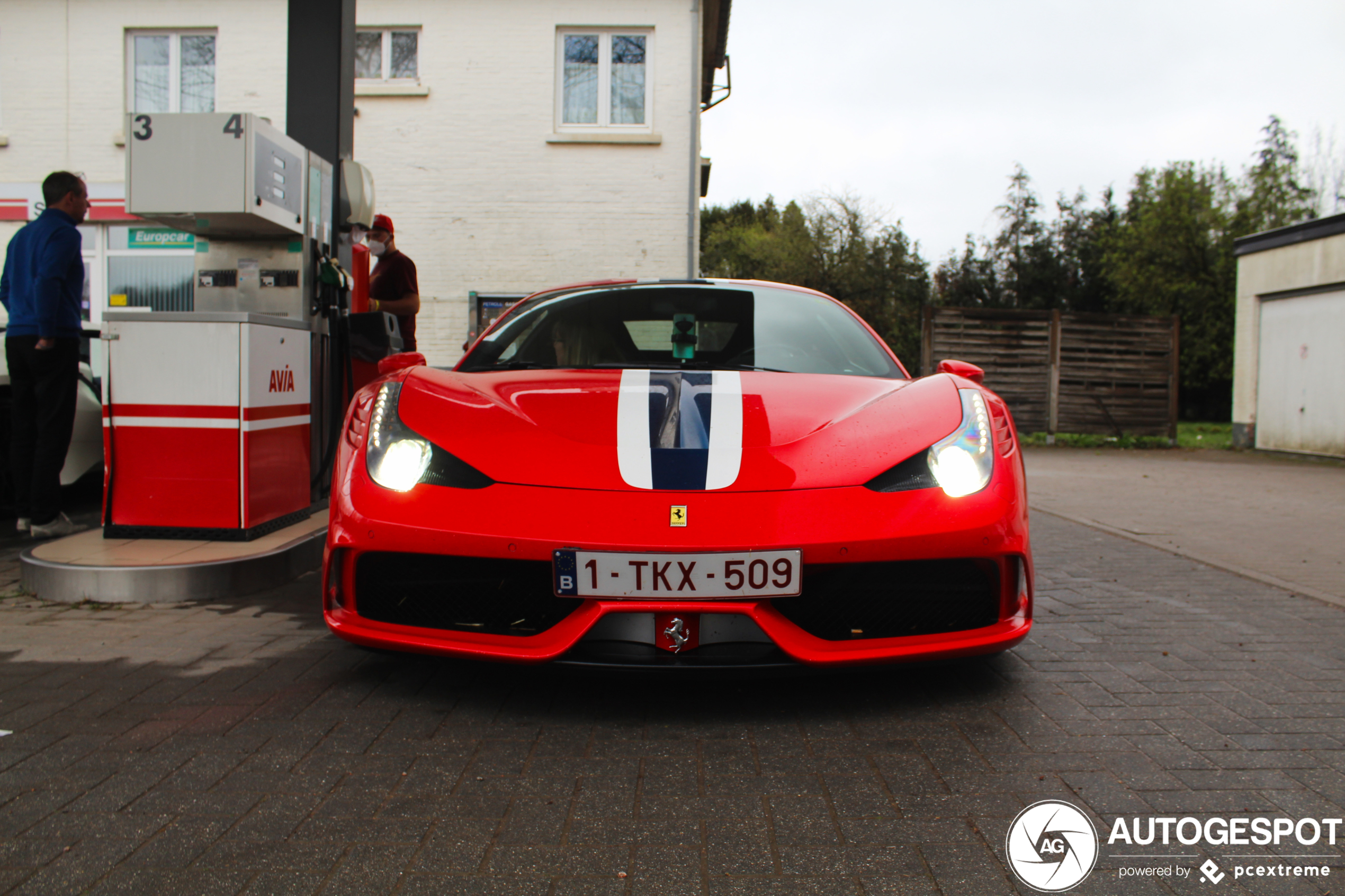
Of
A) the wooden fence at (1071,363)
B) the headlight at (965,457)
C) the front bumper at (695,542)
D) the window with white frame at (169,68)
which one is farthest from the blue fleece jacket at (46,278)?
the wooden fence at (1071,363)

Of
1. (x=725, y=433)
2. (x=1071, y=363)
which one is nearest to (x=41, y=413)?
(x=725, y=433)

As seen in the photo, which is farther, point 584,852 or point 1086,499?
point 1086,499

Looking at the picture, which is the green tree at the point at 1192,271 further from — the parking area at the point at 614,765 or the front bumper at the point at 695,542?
the front bumper at the point at 695,542

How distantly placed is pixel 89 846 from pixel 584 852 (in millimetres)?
920

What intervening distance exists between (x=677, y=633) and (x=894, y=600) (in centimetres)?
57

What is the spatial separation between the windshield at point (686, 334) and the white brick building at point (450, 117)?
30.8 feet

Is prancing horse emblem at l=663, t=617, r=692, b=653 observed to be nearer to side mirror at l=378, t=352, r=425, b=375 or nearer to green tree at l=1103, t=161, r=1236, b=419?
side mirror at l=378, t=352, r=425, b=375

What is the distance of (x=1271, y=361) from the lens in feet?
47.3

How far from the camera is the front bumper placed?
93.2 inches

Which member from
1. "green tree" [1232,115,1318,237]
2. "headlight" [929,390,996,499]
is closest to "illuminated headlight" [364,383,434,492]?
"headlight" [929,390,996,499]

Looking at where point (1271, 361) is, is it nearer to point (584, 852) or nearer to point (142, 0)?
point (584, 852)

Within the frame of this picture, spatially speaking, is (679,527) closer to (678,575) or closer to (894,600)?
(678,575)

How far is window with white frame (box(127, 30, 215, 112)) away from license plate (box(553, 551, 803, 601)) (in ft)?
44.5

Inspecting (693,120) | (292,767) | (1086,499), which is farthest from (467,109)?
(292,767)
